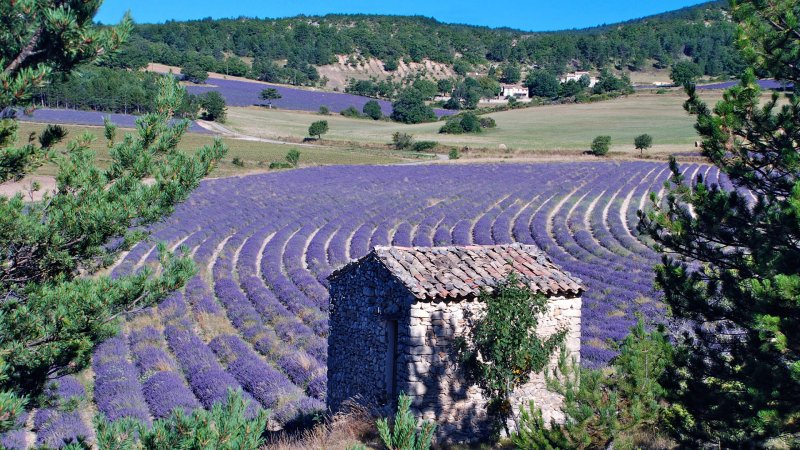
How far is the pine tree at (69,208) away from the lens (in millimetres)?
7293

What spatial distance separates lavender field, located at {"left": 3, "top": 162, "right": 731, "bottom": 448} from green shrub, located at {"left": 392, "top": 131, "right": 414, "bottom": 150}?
16847 mm

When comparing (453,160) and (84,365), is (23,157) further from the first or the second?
(453,160)

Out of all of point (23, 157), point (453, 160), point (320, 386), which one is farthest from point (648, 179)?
point (23, 157)

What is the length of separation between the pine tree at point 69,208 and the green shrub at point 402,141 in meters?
58.6

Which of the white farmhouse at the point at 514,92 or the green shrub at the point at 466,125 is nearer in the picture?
the green shrub at the point at 466,125

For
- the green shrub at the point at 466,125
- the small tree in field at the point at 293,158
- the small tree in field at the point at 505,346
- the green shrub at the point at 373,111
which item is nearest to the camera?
the small tree in field at the point at 505,346

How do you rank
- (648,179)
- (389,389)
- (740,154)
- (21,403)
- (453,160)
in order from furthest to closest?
(453,160), (648,179), (389,389), (740,154), (21,403)

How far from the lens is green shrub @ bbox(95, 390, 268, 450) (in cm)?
563

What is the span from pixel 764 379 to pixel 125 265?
20.5 m

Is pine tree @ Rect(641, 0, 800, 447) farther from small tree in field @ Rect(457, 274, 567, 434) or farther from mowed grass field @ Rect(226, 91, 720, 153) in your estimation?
mowed grass field @ Rect(226, 91, 720, 153)

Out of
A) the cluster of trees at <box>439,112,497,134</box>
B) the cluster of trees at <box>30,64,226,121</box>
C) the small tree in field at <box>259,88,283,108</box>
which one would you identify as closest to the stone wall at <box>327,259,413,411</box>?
the cluster of trees at <box>30,64,226,121</box>

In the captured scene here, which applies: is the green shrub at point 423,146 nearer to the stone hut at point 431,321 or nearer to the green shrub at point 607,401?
the stone hut at point 431,321

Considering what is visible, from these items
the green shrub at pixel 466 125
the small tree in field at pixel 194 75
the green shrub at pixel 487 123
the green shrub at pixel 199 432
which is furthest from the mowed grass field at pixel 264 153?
the green shrub at pixel 199 432

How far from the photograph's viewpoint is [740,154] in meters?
8.65
